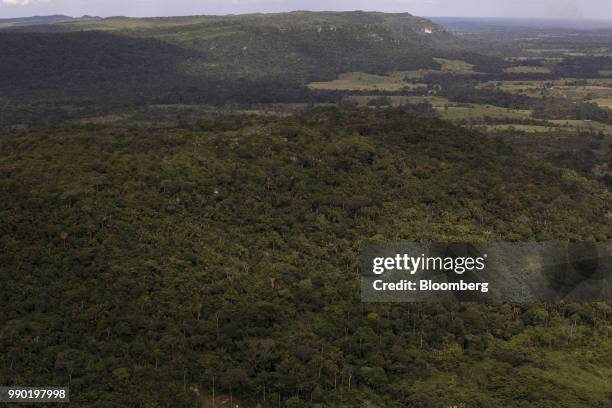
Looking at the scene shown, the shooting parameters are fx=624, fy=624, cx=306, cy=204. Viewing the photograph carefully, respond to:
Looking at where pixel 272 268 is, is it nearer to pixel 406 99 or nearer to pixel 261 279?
pixel 261 279

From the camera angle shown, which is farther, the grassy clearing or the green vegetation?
the grassy clearing

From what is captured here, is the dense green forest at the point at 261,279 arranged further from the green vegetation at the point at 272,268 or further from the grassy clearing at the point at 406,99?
the grassy clearing at the point at 406,99

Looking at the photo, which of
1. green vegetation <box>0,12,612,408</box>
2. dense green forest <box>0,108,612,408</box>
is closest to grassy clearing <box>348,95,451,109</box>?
green vegetation <box>0,12,612,408</box>

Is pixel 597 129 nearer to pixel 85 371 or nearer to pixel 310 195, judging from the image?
pixel 310 195

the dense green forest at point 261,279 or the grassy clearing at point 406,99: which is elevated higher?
the grassy clearing at point 406,99

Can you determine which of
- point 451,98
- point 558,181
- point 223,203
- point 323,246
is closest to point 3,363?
point 223,203

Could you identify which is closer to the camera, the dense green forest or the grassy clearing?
the dense green forest

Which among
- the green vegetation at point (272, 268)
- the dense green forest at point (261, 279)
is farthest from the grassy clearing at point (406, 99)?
the dense green forest at point (261, 279)

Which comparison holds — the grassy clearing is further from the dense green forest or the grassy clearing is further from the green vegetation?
the dense green forest

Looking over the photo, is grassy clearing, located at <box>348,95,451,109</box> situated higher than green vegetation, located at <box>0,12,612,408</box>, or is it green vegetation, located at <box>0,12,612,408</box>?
grassy clearing, located at <box>348,95,451,109</box>
